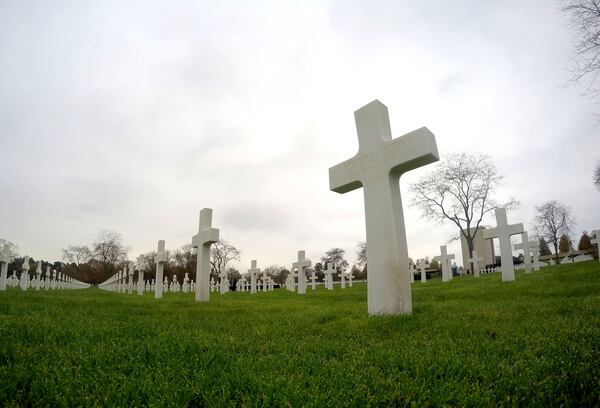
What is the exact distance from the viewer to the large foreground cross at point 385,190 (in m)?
6.08

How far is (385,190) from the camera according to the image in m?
6.54

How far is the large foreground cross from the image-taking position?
19.9 feet

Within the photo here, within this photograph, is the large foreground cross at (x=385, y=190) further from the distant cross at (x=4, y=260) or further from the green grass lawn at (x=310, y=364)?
the distant cross at (x=4, y=260)

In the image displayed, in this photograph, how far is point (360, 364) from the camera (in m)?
2.87

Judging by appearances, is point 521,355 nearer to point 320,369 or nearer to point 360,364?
point 360,364

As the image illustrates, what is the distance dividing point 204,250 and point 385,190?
8.62m

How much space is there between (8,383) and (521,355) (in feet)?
12.9

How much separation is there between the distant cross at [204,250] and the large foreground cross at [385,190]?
7.07 metres

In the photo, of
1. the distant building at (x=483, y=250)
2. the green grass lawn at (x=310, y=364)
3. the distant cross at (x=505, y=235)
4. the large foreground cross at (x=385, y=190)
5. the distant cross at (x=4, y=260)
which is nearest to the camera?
the green grass lawn at (x=310, y=364)

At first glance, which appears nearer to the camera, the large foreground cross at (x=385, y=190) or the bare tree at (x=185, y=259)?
the large foreground cross at (x=385, y=190)

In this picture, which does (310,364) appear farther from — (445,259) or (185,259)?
(185,259)

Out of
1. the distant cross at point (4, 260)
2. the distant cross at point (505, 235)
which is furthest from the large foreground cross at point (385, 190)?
the distant cross at point (4, 260)

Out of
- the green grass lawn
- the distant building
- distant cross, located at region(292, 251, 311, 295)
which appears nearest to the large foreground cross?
the green grass lawn

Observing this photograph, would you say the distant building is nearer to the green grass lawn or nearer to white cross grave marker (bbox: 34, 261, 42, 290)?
white cross grave marker (bbox: 34, 261, 42, 290)
